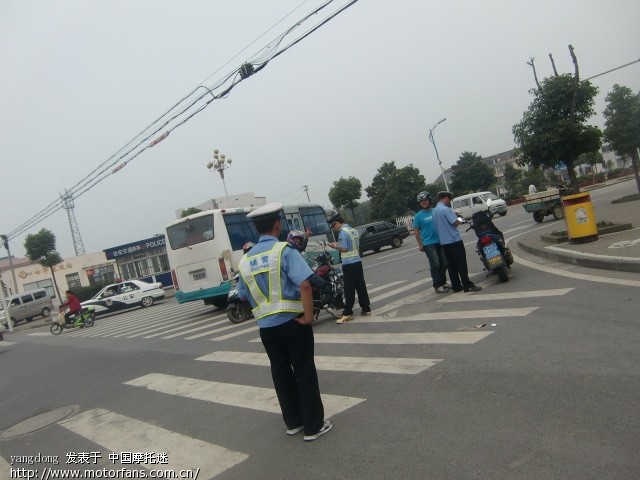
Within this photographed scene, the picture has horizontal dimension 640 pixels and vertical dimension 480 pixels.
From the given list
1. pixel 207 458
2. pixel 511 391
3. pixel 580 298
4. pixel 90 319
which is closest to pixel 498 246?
pixel 580 298

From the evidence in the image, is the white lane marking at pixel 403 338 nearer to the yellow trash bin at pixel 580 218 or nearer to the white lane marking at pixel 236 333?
the white lane marking at pixel 236 333

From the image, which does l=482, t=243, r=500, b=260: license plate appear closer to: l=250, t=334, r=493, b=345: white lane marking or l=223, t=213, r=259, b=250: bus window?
l=250, t=334, r=493, b=345: white lane marking

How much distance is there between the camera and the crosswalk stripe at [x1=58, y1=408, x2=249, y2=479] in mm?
4035

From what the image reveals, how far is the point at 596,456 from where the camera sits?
302 cm

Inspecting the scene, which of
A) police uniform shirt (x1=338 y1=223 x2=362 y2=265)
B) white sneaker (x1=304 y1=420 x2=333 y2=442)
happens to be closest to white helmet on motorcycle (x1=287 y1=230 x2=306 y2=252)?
police uniform shirt (x1=338 y1=223 x2=362 y2=265)

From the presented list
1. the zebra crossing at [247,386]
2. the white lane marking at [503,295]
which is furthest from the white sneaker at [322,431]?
the white lane marking at [503,295]

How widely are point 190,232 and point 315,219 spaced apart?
5561mm

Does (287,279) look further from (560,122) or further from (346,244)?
(560,122)

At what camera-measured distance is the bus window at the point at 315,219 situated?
18031 millimetres

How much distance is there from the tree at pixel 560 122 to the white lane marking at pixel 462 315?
10922 millimetres

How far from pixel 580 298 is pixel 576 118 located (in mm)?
12222

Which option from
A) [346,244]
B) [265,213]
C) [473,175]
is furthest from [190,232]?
[473,175]

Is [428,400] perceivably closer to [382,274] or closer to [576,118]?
[382,274]

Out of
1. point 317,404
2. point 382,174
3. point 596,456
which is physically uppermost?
point 382,174
